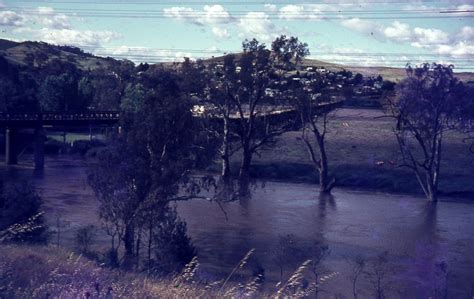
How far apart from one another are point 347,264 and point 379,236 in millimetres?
6229

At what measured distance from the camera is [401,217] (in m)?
32.8

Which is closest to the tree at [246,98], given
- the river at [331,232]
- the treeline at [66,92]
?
the river at [331,232]

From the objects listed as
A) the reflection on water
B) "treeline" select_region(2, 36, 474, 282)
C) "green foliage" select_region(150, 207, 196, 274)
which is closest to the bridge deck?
"treeline" select_region(2, 36, 474, 282)

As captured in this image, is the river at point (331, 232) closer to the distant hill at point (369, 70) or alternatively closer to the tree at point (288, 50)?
the tree at point (288, 50)

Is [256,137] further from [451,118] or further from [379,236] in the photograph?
[379,236]

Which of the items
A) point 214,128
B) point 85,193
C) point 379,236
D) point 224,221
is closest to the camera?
point 379,236

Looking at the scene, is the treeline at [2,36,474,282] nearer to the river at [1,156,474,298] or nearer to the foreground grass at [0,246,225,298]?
the river at [1,156,474,298]

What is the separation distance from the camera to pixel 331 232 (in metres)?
28.3

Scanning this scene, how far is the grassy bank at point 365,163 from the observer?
4284 cm

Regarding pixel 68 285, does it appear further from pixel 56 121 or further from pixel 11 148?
pixel 11 148

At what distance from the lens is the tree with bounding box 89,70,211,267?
68.5 ft

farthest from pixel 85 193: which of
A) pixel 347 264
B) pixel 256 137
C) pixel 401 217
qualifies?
pixel 347 264

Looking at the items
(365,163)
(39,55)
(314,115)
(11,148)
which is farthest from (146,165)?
(39,55)

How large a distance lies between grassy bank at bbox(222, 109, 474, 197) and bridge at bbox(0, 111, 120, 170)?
10198 mm
